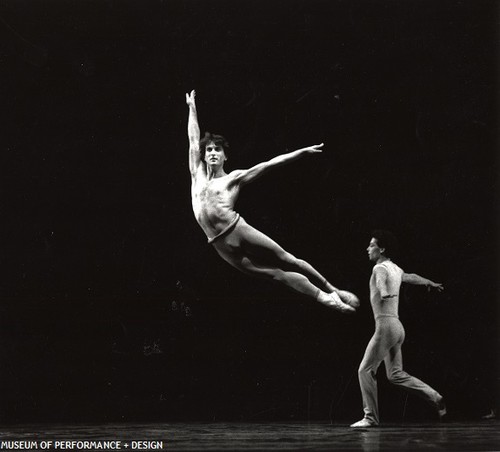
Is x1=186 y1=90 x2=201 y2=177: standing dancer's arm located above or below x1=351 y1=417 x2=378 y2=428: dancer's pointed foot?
above

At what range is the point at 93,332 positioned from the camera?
9234mm

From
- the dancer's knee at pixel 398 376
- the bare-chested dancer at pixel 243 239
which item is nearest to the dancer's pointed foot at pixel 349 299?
the bare-chested dancer at pixel 243 239

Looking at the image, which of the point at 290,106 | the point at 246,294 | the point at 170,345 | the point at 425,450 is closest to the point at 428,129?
the point at 290,106

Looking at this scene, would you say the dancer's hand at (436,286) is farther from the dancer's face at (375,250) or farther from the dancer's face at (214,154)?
the dancer's face at (214,154)

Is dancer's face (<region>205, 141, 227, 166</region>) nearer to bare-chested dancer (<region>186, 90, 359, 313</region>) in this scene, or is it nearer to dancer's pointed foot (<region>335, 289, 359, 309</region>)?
bare-chested dancer (<region>186, 90, 359, 313</region>)

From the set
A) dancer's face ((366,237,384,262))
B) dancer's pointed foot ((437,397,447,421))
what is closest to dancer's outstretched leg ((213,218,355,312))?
dancer's face ((366,237,384,262))

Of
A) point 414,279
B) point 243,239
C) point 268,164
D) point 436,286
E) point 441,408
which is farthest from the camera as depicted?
point 436,286

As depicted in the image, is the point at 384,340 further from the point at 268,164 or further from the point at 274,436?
the point at 268,164

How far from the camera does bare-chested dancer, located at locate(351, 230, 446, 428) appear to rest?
319 inches

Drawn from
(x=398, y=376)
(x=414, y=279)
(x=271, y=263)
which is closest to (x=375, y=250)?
(x=414, y=279)

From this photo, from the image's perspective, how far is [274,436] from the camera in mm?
7484

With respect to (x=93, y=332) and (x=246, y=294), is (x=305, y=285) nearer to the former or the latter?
(x=246, y=294)

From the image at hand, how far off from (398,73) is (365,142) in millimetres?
749

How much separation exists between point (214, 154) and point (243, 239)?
769mm
